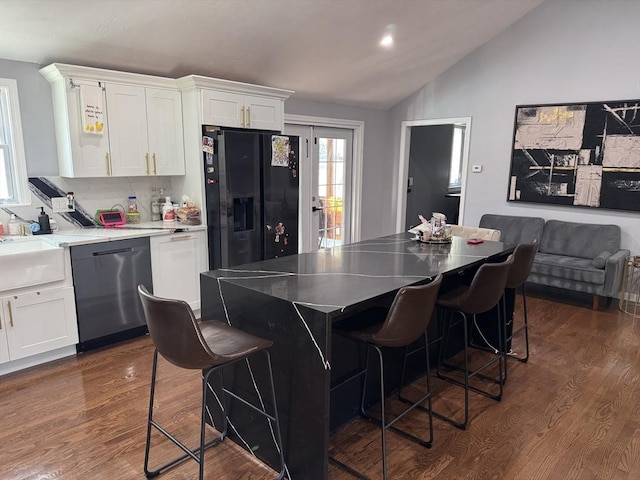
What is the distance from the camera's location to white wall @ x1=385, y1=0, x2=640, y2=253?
454 centimetres

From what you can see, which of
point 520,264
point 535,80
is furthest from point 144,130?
point 535,80

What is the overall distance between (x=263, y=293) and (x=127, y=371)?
1711 millimetres

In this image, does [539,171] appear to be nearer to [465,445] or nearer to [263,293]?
[465,445]

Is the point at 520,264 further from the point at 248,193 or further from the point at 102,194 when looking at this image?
the point at 102,194

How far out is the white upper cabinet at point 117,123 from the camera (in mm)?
3443

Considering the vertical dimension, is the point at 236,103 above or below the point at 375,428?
above

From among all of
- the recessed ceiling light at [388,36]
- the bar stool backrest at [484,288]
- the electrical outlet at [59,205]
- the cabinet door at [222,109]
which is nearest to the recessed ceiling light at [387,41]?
the recessed ceiling light at [388,36]

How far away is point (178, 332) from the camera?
5.70ft

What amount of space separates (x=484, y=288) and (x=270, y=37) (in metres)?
2.78

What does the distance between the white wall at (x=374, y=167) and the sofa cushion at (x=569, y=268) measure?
2.37 m

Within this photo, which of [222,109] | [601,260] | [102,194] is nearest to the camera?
[102,194]

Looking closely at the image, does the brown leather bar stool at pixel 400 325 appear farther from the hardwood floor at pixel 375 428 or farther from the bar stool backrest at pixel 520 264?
the bar stool backrest at pixel 520 264

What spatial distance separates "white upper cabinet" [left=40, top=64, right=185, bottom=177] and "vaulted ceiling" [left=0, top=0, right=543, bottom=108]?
0.19 meters

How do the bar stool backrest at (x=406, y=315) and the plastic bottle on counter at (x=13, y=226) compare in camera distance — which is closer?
the bar stool backrest at (x=406, y=315)
